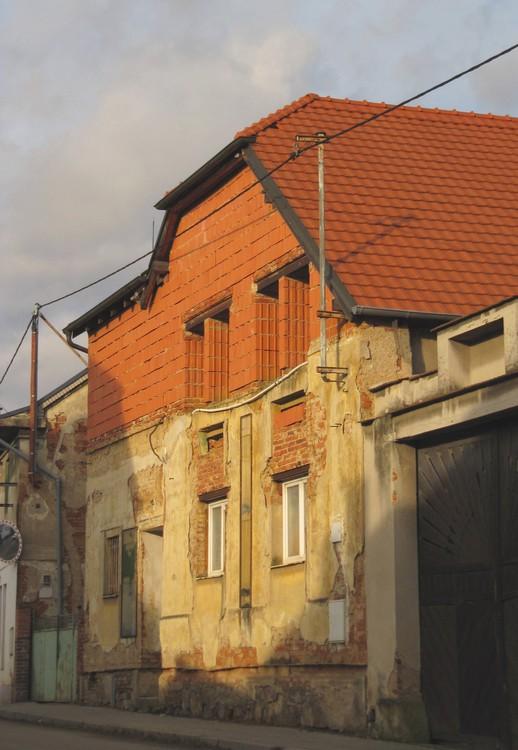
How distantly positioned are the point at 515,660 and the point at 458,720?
1328 mm

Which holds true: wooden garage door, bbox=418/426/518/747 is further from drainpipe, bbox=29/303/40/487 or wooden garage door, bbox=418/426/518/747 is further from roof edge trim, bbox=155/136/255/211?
drainpipe, bbox=29/303/40/487

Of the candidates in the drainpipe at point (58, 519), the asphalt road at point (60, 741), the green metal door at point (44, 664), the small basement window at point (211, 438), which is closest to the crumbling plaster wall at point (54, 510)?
the drainpipe at point (58, 519)

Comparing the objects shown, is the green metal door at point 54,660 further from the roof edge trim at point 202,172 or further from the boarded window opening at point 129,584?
the roof edge trim at point 202,172

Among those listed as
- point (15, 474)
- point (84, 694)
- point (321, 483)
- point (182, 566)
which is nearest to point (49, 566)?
point (15, 474)

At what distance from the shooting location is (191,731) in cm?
1834

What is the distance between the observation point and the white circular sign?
31.0 metres

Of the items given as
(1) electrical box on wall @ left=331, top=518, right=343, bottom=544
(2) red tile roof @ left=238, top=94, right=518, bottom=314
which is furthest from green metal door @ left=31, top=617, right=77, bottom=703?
(2) red tile roof @ left=238, top=94, right=518, bottom=314

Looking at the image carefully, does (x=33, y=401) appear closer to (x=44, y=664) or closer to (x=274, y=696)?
(x=44, y=664)

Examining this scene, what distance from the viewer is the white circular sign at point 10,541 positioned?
31000mm

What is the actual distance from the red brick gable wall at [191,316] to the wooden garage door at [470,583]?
366 cm

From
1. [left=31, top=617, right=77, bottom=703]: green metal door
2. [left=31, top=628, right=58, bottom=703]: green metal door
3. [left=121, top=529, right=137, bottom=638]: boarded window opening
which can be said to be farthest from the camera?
[left=31, top=628, right=58, bottom=703]: green metal door

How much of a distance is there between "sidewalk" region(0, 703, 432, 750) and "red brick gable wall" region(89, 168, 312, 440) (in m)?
5.14

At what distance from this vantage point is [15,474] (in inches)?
1287

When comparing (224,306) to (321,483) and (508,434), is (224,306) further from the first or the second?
(508,434)
